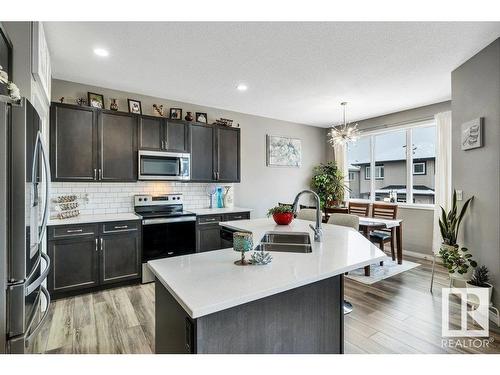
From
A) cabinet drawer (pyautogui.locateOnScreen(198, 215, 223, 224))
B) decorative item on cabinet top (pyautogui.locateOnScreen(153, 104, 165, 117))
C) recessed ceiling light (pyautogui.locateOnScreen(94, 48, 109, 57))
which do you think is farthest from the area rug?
recessed ceiling light (pyautogui.locateOnScreen(94, 48, 109, 57))

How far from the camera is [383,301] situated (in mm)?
2902

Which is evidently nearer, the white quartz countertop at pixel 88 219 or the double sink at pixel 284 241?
the double sink at pixel 284 241

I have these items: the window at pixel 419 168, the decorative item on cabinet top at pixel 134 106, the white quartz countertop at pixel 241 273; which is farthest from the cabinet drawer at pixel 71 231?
the window at pixel 419 168

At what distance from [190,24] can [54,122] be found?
206 cm

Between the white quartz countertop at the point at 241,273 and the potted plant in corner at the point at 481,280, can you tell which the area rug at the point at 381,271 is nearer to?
the potted plant in corner at the point at 481,280

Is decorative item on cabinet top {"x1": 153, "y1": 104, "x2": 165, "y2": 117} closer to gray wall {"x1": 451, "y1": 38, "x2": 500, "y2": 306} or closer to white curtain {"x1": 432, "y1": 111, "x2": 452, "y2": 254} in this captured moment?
gray wall {"x1": 451, "y1": 38, "x2": 500, "y2": 306}

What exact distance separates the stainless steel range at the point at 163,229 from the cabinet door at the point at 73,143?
2.60 feet

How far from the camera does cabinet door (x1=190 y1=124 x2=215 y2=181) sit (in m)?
4.10

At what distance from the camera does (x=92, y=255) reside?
3.11 metres

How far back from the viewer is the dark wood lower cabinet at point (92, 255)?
293 cm

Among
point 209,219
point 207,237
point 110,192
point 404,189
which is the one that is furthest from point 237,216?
point 404,189

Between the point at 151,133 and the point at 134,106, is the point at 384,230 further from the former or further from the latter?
the point at 134,106

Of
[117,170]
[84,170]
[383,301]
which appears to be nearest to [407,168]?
[383,301]

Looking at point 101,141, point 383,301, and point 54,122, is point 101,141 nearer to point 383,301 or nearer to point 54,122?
point 54,122
